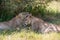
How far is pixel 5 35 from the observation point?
898 cm

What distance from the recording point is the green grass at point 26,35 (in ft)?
28.3

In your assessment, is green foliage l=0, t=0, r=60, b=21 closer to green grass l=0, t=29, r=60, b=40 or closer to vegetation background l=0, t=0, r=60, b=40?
vegetation background l=0, t=0, r=60, b=40

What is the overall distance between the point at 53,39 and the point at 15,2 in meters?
3.80

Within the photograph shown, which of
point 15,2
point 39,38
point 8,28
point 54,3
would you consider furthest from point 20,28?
point 54,3

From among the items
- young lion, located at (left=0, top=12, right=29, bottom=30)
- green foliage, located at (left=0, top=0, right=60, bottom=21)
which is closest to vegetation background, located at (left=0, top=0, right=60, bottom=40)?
green foliage, located at (left=0, top=0, right=60, bottom=21)

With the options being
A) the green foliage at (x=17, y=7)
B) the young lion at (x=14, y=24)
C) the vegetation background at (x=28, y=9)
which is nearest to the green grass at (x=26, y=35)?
the vegetation background at (x=28, y=9)

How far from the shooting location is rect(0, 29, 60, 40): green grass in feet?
28.3

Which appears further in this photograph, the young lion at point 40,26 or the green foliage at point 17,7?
the green foliage at point 17,7

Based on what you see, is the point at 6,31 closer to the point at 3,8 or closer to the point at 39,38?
the point at 39,38

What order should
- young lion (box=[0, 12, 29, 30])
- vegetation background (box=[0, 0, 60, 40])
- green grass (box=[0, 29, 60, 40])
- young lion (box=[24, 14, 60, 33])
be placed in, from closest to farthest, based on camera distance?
green grass (box=[0, 29, 60, 40]), young lion (box=[24, 14, 60, 33]), young lion (box=[0, 12, 29, 30]), vegetation background (box=[0, 0, 60, 40])

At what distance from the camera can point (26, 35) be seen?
898 cm

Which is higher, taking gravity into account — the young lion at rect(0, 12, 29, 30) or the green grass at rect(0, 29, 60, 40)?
the green grass at rect(0, 29, 60, 40)

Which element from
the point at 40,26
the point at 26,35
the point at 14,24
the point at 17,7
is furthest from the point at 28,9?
the point at 26,35

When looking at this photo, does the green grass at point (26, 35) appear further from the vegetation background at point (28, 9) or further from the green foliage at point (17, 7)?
the green foliage at point (17, 7)
